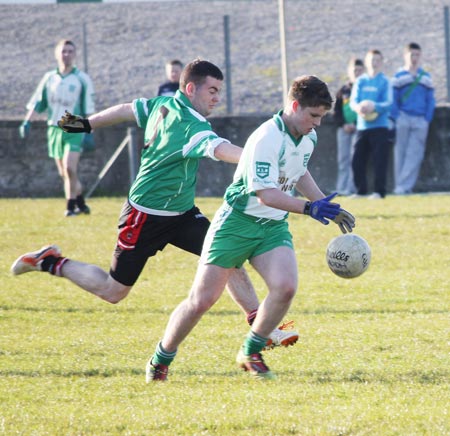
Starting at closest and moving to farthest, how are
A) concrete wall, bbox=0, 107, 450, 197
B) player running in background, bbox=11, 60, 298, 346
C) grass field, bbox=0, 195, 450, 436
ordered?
1. grass field, bbox=0, 195, 450, 436
2. player running in background, bbox=11, 60, 298, 346
3. concrete wall, bbox=0, 107, 450, 197

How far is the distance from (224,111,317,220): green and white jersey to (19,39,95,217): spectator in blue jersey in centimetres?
879

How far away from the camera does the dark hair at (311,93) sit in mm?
5906

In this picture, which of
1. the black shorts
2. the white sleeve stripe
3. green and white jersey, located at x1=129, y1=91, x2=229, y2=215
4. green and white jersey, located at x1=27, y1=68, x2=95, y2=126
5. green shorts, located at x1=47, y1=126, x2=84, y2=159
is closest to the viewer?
the white sleeve stripe

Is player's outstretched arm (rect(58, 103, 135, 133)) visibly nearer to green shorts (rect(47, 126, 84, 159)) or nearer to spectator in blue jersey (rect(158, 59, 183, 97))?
green shorts (rect(47, 126, 84, 159))

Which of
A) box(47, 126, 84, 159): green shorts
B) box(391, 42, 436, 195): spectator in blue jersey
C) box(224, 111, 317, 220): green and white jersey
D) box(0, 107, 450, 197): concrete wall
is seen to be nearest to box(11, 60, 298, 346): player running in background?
box(224, 111, 317, 220): green and white jersey

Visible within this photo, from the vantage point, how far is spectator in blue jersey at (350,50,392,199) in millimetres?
16625

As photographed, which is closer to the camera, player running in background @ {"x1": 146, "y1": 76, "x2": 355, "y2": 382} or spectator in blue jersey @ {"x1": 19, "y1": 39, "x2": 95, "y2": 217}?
player running in background @ {"x1": 146, "y1": 76, "x2": 355, "y2": 382}

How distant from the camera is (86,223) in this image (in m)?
14.3

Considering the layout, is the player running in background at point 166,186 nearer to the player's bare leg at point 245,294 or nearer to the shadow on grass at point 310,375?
the player's bare leg at point 245,294

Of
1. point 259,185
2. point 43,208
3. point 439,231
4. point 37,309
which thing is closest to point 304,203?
point 259,185

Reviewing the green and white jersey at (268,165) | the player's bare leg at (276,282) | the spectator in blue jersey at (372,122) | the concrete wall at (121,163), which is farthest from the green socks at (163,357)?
the concrete wall at (121,163)

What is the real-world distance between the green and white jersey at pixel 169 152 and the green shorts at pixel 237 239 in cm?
44

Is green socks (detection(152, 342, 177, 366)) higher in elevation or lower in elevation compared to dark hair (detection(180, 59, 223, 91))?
lower

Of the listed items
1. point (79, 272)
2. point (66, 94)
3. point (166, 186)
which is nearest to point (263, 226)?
point (166, 186)
